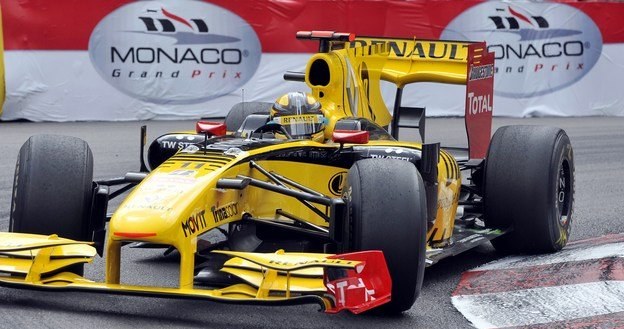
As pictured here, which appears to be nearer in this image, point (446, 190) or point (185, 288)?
point (185, 288)

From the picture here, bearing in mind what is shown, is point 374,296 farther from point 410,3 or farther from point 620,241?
point 410,3

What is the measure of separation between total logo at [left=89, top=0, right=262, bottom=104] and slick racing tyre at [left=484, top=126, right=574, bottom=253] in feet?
31.4

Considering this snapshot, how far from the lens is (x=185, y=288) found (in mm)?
6355

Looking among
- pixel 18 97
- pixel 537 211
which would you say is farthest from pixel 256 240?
pixel 18 97

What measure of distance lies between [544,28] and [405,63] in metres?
10.3

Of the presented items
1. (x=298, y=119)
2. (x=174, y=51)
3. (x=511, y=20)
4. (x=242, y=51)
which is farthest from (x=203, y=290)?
(x=511, y=20)

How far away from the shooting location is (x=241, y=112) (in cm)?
1002

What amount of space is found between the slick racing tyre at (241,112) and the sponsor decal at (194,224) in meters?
3.25

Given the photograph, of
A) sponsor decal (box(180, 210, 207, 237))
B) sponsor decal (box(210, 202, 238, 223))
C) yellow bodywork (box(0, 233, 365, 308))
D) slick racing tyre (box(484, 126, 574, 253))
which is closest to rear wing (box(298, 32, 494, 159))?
slick racing tyre (box(484, 126, 574, 253))

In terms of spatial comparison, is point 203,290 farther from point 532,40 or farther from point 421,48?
point 532,40

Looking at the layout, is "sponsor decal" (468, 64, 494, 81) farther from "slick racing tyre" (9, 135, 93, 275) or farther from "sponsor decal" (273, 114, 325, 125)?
"slick racing tyre" (9, 135, 93, 275)

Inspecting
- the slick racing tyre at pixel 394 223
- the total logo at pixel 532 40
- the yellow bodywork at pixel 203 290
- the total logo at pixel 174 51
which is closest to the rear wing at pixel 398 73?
the slick racing tyre at pixel 394 223

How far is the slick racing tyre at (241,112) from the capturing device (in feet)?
32.7

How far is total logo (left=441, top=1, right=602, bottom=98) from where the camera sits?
64.2ft
